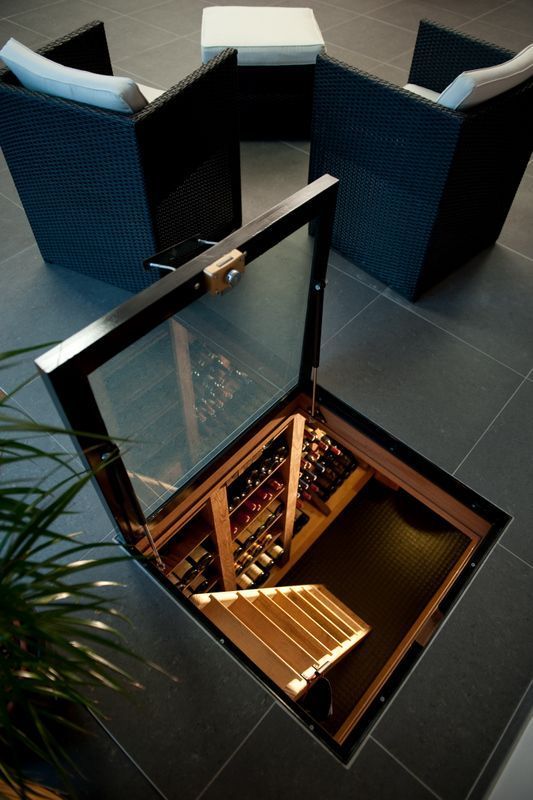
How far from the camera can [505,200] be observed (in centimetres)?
272

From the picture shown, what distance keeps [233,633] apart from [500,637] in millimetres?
975

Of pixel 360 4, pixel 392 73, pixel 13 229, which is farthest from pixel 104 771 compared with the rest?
pixel 360 4

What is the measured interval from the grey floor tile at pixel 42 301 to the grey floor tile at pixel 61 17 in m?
2.82

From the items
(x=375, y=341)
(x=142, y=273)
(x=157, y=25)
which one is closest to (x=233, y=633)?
(x=375, y=341)

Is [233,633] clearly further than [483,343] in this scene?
No

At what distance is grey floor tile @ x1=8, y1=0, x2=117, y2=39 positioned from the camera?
4.48 meters

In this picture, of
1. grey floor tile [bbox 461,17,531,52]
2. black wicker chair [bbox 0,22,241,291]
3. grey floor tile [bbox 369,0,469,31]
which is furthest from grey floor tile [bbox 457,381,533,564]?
grey floor tile [bbox 369,0,469,31]

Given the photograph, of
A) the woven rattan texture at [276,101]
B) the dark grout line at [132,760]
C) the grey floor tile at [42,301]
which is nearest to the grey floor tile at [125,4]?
the woven rattan texture at [276,101]

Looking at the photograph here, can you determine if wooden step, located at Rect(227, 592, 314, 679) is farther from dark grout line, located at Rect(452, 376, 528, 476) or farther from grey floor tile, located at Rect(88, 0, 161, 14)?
grey floor tile, located at Rect(88, 0, 161, 14)

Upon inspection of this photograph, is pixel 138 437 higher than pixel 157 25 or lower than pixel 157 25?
lower

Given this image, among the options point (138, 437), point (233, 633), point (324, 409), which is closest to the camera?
point (138, 437)

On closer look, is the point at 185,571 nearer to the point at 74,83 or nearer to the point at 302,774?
the point at 302,774

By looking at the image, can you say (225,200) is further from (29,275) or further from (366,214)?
(29,275)

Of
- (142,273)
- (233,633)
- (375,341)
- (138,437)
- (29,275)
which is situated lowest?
(233,633)
